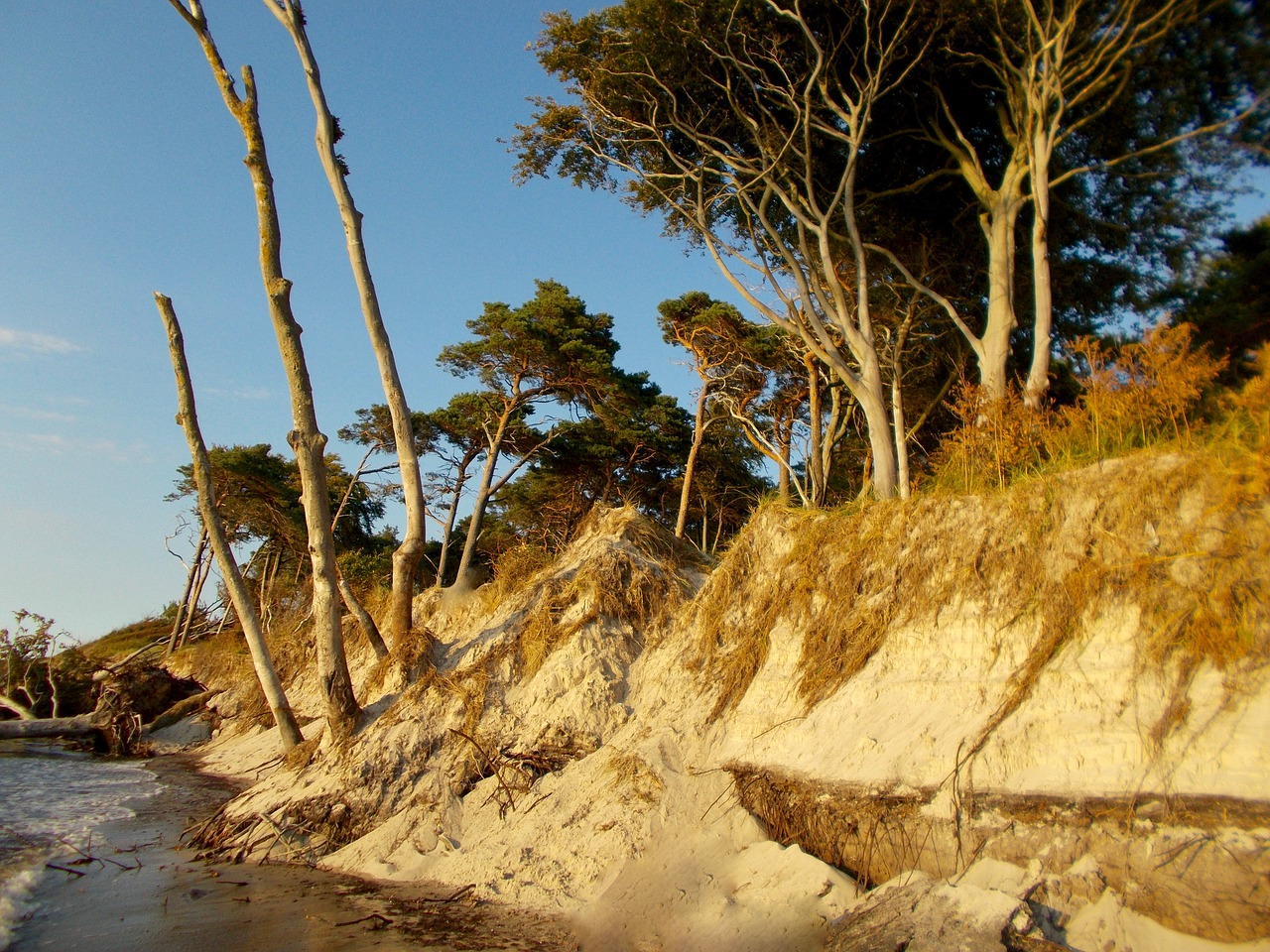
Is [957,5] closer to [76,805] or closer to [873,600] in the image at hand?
[873,600]

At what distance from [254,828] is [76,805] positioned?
3.96 m

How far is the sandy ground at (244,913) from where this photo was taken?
18.7ft

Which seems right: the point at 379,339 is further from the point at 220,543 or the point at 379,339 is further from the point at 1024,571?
the point at 1024,571

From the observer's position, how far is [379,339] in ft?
38.0

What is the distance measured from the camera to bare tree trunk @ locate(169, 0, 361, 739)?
9.99m

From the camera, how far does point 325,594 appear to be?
10188mm

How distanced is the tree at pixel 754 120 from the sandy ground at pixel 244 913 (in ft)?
22.2

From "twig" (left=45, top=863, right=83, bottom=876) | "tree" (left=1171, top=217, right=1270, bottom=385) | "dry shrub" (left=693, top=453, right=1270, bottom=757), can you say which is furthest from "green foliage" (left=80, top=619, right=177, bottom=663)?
"tree" (left=1171, top=217, right=1270, bottom=385)

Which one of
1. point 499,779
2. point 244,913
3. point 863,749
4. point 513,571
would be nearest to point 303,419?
point 513,571

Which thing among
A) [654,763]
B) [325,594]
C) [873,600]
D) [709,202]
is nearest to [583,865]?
[654,763]

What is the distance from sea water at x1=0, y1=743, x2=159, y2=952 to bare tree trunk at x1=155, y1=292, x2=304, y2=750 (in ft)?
6.82

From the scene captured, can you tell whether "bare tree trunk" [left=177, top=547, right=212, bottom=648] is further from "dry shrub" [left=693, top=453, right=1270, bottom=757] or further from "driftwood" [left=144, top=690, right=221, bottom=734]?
"dry shrub" [left=693, top=453, right=1270, bottom=757]

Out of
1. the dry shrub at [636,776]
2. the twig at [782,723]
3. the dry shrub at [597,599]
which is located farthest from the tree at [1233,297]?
the dry shrub at [636,776]

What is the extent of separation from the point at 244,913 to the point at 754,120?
12.2 m
